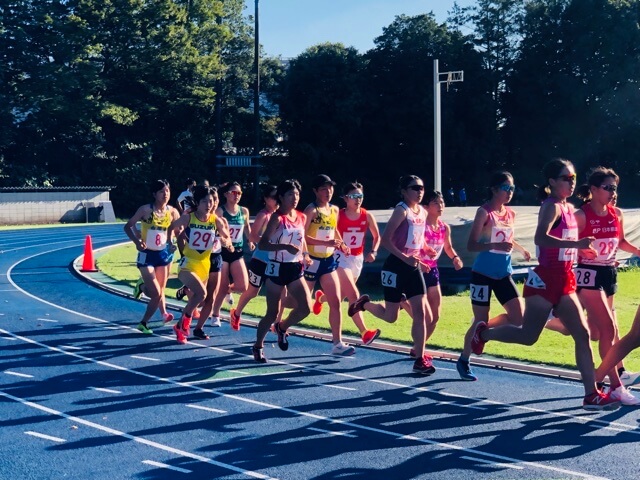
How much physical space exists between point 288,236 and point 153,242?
309cm

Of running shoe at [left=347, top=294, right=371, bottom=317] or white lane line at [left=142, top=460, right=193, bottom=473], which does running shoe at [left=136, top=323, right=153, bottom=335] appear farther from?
white lane line at [left=142, top=460, right=193, bottom=473]

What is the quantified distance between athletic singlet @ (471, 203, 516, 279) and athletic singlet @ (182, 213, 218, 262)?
3848mm

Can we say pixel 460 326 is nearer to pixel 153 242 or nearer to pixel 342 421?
pixel 153 242

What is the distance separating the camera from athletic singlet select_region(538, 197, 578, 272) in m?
7.50

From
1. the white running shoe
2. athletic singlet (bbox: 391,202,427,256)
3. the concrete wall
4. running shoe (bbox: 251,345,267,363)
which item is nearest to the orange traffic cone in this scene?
running shoe (bbox: 251,345,267,363)

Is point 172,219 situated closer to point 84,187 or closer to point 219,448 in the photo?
point 219,448

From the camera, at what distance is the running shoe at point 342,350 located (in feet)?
34.8

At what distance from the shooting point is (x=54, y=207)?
1721 inches

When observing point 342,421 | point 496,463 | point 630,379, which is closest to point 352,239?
point 342,421

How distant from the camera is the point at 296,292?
9.84 metres

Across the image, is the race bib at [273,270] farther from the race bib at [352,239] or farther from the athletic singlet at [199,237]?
the athletic singlet at [199,237]

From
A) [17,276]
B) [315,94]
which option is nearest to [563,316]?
[17,276]

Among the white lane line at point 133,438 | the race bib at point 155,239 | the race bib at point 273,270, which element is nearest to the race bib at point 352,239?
the race bib at point 273,270

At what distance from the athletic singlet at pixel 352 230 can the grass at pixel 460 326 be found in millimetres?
1473
